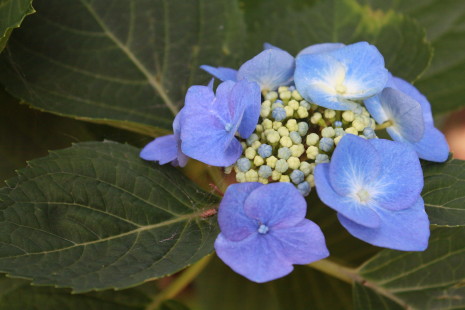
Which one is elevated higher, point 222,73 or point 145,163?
point 222,73

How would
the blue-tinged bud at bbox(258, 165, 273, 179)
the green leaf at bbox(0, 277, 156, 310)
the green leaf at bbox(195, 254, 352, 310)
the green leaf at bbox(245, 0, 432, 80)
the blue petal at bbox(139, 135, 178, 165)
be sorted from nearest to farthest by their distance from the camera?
1. the blue-tinged bud at bbox(258, 165, 273, 179)
2. the blue petal at bbox(139, 135, 178, 165)
3. the green leaf at bbox(0, 277, 156, 310)
4. the green leaf at bbox(245, 0, 432, 80)
5. the green leaf at bbox(195, 254, 352, 310)

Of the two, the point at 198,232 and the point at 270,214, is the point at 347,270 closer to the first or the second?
the point at 198,232

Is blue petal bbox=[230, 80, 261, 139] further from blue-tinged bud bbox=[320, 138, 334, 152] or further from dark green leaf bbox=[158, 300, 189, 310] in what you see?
dark green leaf bbox=[158, 300, 189, 310]

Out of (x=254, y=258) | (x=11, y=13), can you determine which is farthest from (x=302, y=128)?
(x=11, y=13)

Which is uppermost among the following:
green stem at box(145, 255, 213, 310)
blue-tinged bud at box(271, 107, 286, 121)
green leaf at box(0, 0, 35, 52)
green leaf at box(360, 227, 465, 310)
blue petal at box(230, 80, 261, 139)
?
green leaf at box(0, 0, 35, 52)

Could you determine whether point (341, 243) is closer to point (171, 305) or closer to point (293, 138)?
point (171, 305)

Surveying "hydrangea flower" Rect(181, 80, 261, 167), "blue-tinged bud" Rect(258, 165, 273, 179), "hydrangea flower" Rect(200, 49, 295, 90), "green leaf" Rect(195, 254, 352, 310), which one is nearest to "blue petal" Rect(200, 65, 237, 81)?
"hydrangea flower" Rect(200, 49, 295, 90)

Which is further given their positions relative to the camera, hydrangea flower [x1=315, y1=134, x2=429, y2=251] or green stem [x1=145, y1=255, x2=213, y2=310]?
green stem [x1=145, y1=255, x2=213, y2=310]
